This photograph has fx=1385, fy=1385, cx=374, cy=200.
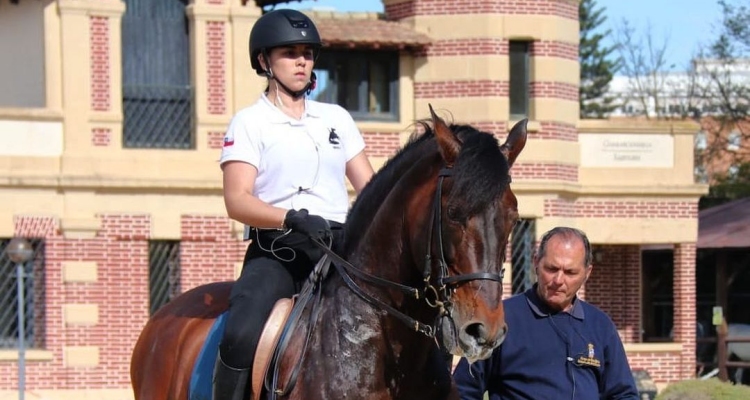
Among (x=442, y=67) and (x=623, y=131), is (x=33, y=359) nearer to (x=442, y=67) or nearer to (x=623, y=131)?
(x=442, y=67)

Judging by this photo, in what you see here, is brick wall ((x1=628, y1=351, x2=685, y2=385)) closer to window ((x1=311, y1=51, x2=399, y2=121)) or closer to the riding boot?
window ((x1=311, y1=51, x2=399, y2=121))

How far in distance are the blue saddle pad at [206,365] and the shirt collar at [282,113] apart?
1086 millimetres

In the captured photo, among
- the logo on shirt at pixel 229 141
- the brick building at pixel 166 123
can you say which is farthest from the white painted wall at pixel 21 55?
the logo on shirt at pixel 229 141

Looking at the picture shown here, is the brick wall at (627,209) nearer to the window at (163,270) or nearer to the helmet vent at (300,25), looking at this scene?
the window at (163,270)

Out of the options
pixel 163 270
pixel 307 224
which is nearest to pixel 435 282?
pixel 307 224

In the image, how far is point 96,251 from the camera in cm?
2338

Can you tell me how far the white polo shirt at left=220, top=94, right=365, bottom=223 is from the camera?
266 inches

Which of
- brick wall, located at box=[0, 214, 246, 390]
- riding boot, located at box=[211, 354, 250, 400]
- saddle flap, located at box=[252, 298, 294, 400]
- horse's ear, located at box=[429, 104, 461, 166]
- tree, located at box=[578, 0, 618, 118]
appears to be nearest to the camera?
horse's ear, located at box=[429, 104, 461, 166]

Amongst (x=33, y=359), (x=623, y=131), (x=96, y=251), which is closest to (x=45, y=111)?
(x=96, y=251)

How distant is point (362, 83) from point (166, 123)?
3.89 metres

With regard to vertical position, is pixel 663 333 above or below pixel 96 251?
below

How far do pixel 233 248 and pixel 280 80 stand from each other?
17.3 metres

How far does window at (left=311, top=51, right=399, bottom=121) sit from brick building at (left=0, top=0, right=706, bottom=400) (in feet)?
0.12

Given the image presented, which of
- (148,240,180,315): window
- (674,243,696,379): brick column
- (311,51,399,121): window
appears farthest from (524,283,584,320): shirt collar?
(674,243,696,379): brick column
